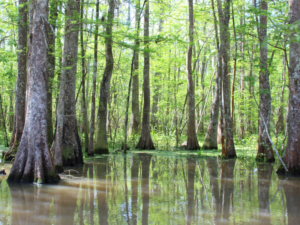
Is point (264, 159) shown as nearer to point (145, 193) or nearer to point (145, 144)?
point (145, 144)

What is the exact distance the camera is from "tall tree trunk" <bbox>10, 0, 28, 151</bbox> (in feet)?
33.2

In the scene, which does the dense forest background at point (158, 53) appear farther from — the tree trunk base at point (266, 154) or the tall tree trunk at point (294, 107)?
the tree trunk base at point (266, 154)

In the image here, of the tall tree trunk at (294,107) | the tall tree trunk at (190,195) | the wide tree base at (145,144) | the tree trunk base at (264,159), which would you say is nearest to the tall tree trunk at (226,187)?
the tall tree trunk at (190,195)

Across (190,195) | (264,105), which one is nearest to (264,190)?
(190,195)

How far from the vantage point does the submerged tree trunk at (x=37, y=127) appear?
649 cm

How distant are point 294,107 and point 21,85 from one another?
33.1 ft

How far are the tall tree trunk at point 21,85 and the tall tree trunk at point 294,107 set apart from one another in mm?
9391

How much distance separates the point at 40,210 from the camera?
4.47 m

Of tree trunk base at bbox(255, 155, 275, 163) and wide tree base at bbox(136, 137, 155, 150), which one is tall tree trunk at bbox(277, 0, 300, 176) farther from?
wide tree base at bbox(136, 137, 155, 150)

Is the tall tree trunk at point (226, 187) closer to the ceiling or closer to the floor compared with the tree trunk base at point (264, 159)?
closer to the floor

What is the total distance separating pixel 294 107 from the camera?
7.89 meters

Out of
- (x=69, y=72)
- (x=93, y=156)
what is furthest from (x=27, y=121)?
(x=93, y=156)

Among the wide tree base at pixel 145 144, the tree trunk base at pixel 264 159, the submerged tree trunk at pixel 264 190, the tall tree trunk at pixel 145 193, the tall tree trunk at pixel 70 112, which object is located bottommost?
the submerged tree trunk at pixel 264 190

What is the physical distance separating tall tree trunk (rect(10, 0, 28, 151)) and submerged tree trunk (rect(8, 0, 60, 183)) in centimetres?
383
